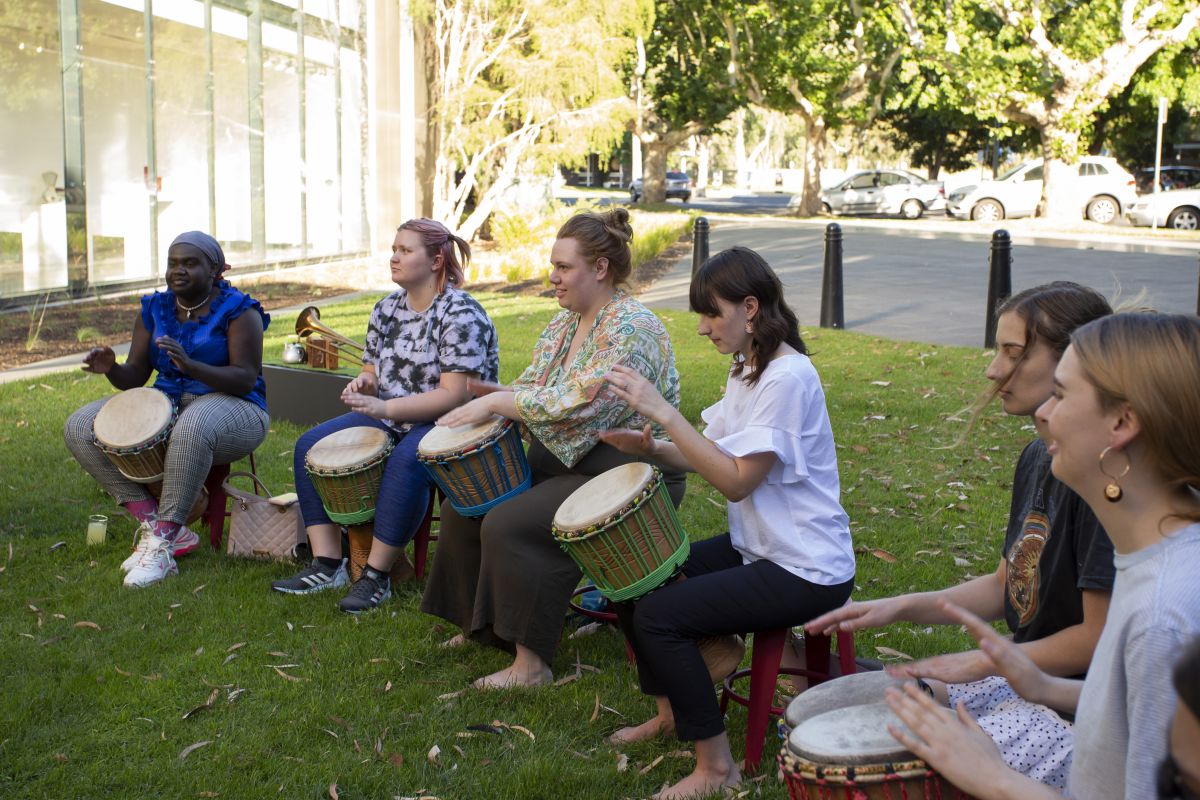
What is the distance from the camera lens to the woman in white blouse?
139 inches

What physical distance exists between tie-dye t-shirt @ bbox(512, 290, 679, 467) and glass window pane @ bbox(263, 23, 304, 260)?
15.3 metres

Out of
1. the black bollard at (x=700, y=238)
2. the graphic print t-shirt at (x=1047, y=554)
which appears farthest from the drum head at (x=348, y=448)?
the black bollard at (x=700, y=238)

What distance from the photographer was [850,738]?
8.15ft

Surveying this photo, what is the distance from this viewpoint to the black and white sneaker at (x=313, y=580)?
213 inches

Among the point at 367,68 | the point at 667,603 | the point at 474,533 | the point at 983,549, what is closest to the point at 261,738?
the point at 474,533

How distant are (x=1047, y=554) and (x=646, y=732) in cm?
164

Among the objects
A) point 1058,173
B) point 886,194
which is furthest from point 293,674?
point 886,194

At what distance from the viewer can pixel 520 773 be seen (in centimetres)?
372

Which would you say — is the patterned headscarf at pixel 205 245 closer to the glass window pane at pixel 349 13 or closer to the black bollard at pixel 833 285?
the black bollard at pixel 833 285

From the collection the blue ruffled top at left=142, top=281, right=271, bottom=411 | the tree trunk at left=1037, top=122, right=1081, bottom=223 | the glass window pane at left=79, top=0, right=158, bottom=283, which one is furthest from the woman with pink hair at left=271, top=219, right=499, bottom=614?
the tree trunk at left=1037, top=122, right=1081, bottom=223

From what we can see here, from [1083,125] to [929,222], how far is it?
16.0 ft

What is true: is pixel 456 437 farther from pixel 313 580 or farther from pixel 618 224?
pixel 313 580

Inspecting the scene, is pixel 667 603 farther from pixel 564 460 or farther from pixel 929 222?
pixel 929 222

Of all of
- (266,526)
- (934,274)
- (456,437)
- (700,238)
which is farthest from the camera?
(934,274)
